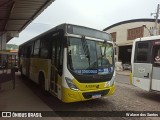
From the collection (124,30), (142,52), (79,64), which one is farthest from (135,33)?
(79,64)

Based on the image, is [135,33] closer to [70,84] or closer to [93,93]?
[93,93]

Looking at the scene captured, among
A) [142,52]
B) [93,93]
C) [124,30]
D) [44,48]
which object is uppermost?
[124,30]

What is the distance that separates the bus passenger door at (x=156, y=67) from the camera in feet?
31.8

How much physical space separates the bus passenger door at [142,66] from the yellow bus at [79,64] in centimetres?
236

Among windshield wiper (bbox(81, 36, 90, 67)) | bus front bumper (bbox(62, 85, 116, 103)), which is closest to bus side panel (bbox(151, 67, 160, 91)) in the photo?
bus front bumper (bbox(62, 85, 116, 103))

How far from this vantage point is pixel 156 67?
32.3 feet

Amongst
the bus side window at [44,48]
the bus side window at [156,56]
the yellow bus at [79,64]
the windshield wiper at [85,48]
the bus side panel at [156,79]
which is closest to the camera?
the yellow bus at [79,64]

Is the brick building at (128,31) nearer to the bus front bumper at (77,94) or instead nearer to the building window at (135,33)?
the building window at (135,33)

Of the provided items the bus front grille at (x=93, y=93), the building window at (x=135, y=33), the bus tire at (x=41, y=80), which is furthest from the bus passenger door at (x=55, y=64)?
the building window at (x=135, y=33)

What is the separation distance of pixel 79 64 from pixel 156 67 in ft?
13.3

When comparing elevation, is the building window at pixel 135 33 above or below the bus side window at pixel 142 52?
above

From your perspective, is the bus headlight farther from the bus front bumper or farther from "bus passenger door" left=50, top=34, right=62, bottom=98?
"bus passenger door" left=50, top=34, right=62, bottom=98

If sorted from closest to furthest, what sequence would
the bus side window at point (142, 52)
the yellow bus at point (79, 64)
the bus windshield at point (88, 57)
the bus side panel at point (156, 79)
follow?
the yellow bus at point (79, 64)
the bus windshield at point (88, 57)
the bus side panel at point (156, 79)
the bus side window at point (142, 52)

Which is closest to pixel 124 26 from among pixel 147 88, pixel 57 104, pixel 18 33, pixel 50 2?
pixel 18 33
